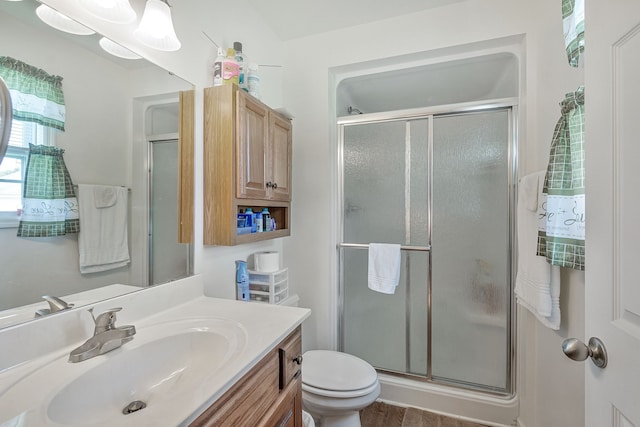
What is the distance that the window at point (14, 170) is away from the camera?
683 millimetres

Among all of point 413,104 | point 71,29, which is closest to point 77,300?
point 71,29

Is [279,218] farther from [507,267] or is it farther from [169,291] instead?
[507,267]

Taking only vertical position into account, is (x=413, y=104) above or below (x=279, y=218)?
above

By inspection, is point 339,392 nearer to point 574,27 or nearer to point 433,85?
point 574,27

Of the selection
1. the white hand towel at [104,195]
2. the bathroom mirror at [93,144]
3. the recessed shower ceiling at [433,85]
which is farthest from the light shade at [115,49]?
the recessed shower ceiling at [433,85]

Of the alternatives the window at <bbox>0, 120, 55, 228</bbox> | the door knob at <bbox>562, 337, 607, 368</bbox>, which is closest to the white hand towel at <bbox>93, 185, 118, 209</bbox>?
the window at <bbox>0, 120, 55, 228</bbox>

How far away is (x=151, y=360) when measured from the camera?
83 centimetres

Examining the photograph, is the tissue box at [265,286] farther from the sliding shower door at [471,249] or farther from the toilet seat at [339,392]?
the sliding shower door at [471,249]

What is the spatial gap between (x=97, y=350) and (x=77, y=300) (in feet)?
0.66

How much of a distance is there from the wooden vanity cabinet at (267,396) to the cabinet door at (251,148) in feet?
2.27

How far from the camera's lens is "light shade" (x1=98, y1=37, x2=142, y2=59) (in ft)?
3.01

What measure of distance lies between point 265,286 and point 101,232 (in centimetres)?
87

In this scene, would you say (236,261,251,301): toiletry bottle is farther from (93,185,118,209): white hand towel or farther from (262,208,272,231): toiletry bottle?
(93,185,118,209): white hand towel

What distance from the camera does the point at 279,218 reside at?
180 centimetres
